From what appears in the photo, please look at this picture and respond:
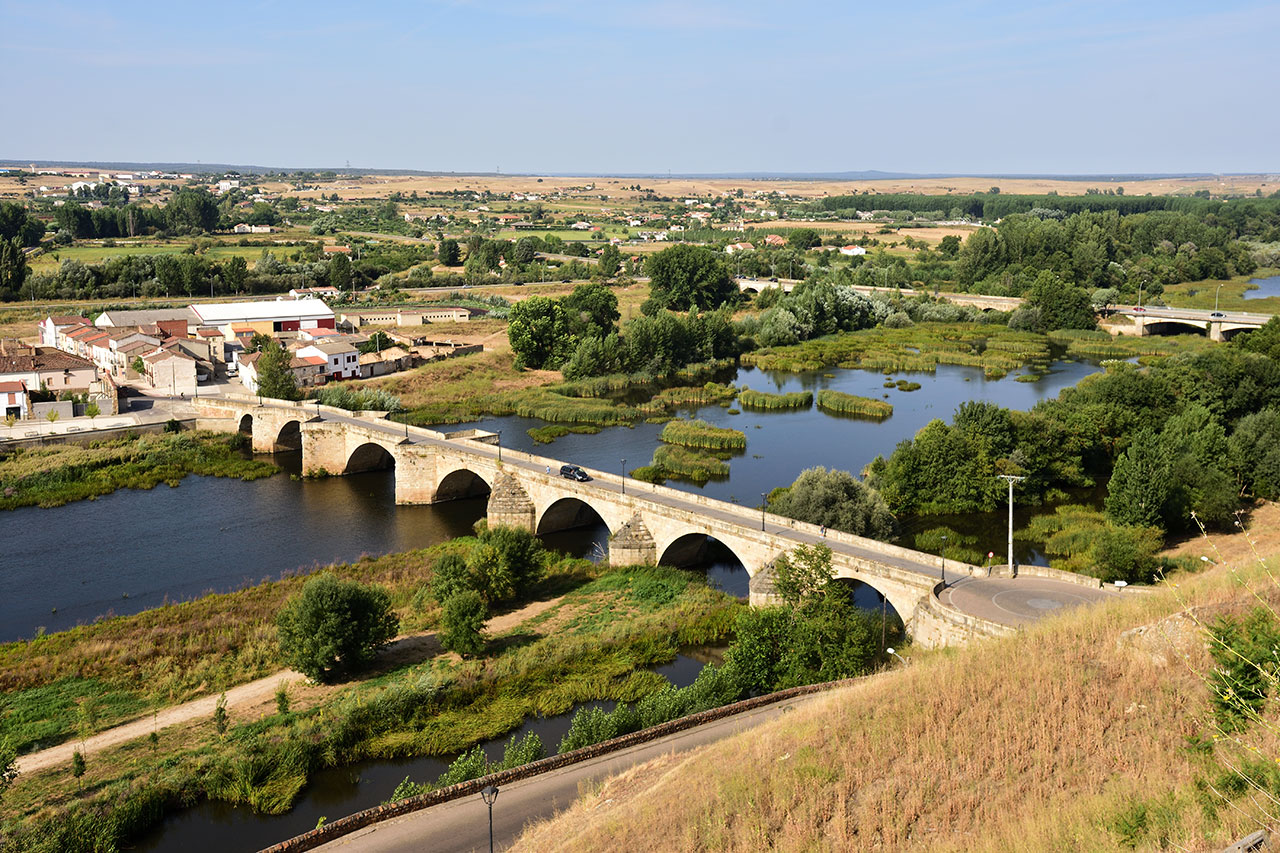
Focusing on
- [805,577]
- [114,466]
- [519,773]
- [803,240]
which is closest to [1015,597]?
[805,577]

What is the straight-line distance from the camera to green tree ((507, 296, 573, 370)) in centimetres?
7181

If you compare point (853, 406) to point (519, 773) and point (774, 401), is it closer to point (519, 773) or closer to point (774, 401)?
point (774, 401)

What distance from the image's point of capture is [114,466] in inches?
1868

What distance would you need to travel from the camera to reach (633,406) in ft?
205

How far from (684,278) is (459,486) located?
57374mm

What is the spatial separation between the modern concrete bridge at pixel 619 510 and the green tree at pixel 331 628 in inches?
381

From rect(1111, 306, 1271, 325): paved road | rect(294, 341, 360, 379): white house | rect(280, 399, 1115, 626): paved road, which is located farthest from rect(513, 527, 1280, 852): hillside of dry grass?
rect(1111, 306, 1271, 325): paved road

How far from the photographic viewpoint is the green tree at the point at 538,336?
71.8m

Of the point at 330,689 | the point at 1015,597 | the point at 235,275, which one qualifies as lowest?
the point at 330,689

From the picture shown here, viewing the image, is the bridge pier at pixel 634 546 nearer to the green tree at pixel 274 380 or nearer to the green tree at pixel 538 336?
the green tree at pixel 274 380

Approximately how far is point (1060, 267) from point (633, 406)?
65.0 m

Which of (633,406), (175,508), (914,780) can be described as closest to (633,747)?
(914,780)

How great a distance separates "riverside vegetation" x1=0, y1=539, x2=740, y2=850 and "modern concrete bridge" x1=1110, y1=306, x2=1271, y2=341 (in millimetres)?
67577

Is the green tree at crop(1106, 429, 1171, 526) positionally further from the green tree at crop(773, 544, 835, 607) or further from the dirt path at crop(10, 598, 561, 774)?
the dirt path at crop(10, 598, 561, 774)
